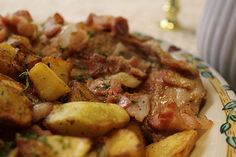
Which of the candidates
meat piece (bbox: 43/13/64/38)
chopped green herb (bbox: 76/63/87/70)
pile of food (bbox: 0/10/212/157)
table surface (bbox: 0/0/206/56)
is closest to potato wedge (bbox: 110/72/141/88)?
pile of food (bbox: 0/10/212/157)

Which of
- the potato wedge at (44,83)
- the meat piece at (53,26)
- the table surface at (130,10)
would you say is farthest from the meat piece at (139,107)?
the table surface at (130,10)

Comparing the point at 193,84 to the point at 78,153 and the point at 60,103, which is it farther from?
the point at 78,153

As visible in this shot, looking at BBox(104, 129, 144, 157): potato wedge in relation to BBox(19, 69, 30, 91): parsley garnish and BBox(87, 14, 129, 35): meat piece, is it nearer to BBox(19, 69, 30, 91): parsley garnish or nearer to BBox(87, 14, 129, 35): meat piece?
BBox(19, 69, 30, 91): parsley garnish

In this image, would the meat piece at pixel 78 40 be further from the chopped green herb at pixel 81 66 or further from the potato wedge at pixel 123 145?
the potato wedge at pixel 123 145

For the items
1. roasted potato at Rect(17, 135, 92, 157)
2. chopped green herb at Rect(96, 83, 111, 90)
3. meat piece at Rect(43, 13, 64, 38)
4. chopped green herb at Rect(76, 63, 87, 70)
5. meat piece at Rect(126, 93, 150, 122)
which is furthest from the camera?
meat piece at Rect(43, 13, 64, 38)

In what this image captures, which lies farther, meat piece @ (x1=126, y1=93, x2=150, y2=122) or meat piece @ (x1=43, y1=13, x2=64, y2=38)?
meat piece @ (x1=43, y1=13, x2=64, y2=38)

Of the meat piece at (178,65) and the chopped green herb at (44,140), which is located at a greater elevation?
the meat piece at (178,65)

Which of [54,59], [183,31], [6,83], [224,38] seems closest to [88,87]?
[54,59]
